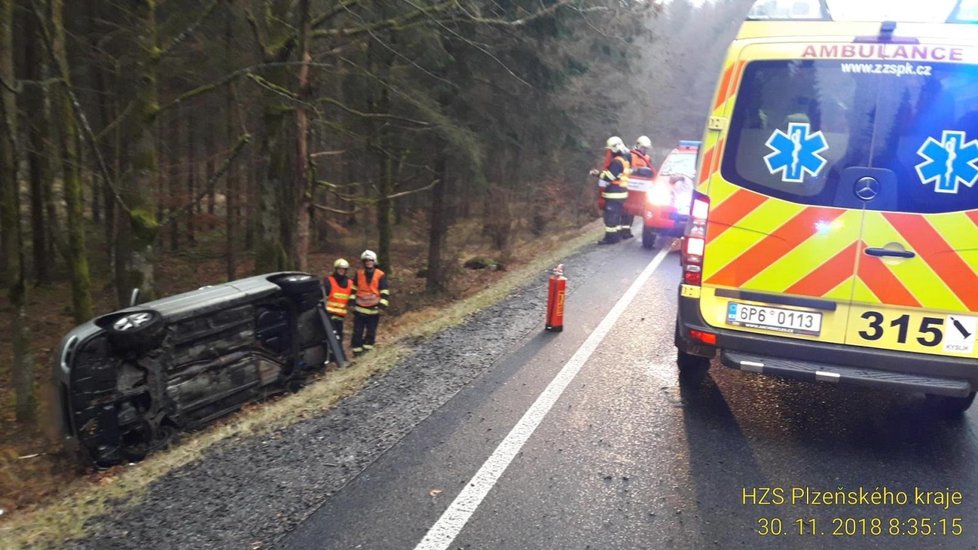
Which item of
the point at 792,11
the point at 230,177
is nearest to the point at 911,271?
the point at 792,11

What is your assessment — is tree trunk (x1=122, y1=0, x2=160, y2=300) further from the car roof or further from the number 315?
the number 315

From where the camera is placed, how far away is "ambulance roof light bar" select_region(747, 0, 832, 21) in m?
4.38

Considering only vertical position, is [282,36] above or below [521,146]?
above

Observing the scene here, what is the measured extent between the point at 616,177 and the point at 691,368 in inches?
324

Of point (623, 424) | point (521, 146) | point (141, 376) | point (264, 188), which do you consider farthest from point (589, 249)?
point (141, 376)

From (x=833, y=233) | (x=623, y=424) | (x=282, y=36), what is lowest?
(x=623, y=424)

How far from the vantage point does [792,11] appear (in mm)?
4445

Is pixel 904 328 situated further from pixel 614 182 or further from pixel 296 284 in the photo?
pixel 614 182

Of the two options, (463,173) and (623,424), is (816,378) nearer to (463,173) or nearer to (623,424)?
(623,424)

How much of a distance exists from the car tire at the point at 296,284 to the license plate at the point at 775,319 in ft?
13.8

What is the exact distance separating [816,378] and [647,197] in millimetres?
8924

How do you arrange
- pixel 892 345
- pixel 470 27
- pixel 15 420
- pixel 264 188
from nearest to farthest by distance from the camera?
1. pixel 892 345
2. pixel 15 420
3. pixel 264 188
4. pixel 470 27

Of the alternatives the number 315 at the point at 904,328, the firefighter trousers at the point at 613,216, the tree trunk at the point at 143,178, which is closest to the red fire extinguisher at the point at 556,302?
the number 315 at the point at 904,328

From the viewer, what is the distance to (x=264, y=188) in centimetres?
1128
